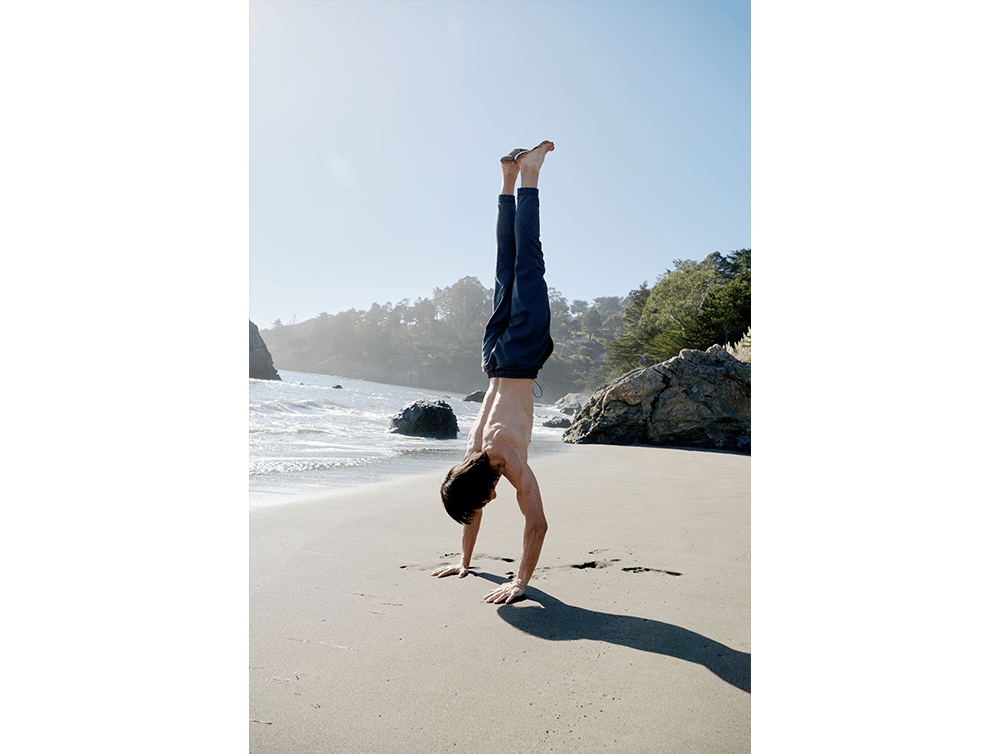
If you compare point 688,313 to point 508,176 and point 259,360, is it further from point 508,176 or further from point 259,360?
point 259,360

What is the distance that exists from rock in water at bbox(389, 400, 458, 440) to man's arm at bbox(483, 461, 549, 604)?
969 cm

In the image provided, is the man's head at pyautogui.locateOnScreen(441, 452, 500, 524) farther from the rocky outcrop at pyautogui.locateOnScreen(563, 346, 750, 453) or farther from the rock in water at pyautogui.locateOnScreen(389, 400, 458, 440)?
the rock in water at pyautogui.locateOnScreen(389, 400, 458, 440)

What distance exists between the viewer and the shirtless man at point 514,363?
8.41 ft

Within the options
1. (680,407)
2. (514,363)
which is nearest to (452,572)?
(514,363)

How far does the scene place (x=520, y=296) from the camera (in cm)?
256

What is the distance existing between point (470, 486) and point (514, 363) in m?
0.60

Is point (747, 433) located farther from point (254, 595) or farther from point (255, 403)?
point (255, 403)

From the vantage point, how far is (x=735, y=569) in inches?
118

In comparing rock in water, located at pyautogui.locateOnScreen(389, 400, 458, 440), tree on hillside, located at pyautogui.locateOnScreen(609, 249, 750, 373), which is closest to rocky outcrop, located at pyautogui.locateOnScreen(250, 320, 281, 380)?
tree on hillside, located at pyautogui.locateOnScreen(609, 249, 750, 373)

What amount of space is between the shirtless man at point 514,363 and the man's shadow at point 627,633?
0.53 feet

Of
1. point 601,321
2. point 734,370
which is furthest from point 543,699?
point 601,321

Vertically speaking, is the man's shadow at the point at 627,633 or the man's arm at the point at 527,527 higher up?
the man's arm at the point at 527,527

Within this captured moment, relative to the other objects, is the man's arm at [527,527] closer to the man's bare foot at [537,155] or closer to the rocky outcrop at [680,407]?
the man's bare foot at [537,155]

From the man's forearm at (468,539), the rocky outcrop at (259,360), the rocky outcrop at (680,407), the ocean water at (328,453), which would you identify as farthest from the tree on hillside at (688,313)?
the rocky outcrop at (259,360)
